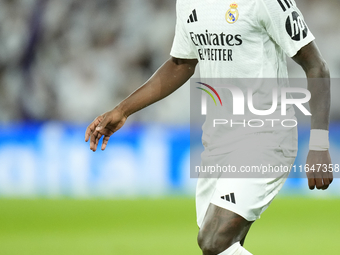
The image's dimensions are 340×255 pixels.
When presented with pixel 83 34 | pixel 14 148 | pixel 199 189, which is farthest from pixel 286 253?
pixel 83 34

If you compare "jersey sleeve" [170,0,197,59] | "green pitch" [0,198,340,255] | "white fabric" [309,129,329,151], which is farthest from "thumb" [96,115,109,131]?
"green pitch" [0,198,340,255]

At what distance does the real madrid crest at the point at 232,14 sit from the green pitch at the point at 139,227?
8.35ft

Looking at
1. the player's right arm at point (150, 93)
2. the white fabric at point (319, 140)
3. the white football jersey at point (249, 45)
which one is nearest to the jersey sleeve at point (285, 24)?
the white football jersey at point (249, 45)

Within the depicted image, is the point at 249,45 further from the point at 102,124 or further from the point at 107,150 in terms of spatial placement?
the point at 107,150

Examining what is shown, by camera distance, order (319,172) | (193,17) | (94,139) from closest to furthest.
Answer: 1. (319,172)
2. (193,17)
3. (94,139)

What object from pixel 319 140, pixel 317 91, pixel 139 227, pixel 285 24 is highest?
pixel 285 24

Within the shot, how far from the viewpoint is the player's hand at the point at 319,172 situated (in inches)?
81.0

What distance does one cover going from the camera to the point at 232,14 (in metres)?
2.28

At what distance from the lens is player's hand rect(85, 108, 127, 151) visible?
2590 mm

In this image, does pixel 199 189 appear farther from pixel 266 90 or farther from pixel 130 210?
pixel 130 210

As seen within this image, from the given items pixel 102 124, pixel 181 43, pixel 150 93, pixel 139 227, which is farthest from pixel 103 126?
pixel 139 227

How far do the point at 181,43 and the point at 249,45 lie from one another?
0.50m

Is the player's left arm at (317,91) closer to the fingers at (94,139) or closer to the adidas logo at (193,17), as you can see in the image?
the adidas logo at (193,17)

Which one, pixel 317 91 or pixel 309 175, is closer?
pixel 309 175
